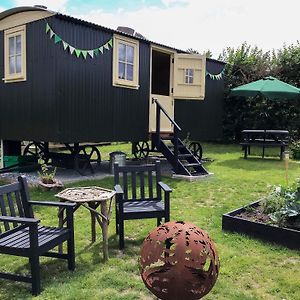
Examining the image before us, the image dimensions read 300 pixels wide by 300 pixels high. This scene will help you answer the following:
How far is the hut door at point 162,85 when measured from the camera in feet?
31.5

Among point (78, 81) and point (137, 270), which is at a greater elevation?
point (78, 81)

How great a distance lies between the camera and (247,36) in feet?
57.0

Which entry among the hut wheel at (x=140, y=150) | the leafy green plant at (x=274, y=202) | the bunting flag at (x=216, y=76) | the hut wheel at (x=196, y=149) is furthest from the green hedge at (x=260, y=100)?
the leafy green plant at (x=274, y=202)

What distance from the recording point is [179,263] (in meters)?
2.18

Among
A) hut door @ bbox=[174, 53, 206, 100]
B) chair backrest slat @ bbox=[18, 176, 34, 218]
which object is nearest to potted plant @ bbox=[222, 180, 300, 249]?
chair backrest slat @ bbox=[18, 176, 34, 218]

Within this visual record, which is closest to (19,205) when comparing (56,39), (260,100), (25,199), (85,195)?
(25,199)

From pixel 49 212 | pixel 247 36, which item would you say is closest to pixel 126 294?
pixel 49 212

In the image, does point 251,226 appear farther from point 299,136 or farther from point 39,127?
point 299,136

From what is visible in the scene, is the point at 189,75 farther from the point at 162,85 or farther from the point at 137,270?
the point at 137,270

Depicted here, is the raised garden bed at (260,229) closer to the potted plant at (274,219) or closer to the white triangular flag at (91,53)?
the potted plant at (274,219)

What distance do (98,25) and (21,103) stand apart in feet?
8.02

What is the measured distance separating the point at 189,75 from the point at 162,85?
2.20m

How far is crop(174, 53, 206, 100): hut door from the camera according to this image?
986 centimetres

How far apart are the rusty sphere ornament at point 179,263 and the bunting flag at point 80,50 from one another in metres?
5.81
